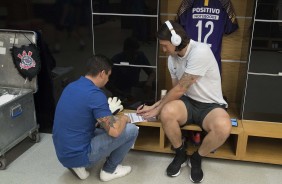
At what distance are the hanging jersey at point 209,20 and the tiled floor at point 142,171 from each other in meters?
0.83

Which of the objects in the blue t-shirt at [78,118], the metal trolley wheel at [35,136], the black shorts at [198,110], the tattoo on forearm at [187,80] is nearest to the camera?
the blue t-shirt at [78,118]

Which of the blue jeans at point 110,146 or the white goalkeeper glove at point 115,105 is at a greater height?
the white goalkeeper glove at point 115,105

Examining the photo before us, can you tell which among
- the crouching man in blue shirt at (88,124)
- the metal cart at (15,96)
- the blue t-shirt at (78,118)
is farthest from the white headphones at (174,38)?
the metal cart at (15,96)

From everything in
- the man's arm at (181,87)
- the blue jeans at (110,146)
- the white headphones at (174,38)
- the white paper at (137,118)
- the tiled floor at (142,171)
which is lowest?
the tiled floor at (142,171)

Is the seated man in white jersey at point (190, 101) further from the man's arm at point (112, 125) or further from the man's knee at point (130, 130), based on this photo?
the man's arm at point (112, 125)

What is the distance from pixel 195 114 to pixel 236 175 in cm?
50

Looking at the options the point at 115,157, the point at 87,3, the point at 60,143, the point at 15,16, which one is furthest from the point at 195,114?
the point at 15,16

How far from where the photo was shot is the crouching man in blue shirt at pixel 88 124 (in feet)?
5.92

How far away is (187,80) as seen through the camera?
2059 millimetres

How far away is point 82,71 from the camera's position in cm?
251

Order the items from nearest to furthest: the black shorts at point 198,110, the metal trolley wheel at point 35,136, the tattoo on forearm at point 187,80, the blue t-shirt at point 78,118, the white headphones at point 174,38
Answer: the blue t-shirt at point 78,118 → the white headphones at point 174,38 → the tattoo on forearm at point 187,80 → the black shorts at point 198,110 → the metal trolley wheel at point 35,136

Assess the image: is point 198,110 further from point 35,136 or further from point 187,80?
point 35,136

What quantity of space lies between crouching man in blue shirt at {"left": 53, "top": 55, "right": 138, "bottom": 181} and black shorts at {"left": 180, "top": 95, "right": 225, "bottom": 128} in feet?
1.35

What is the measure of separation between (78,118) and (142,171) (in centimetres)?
66
